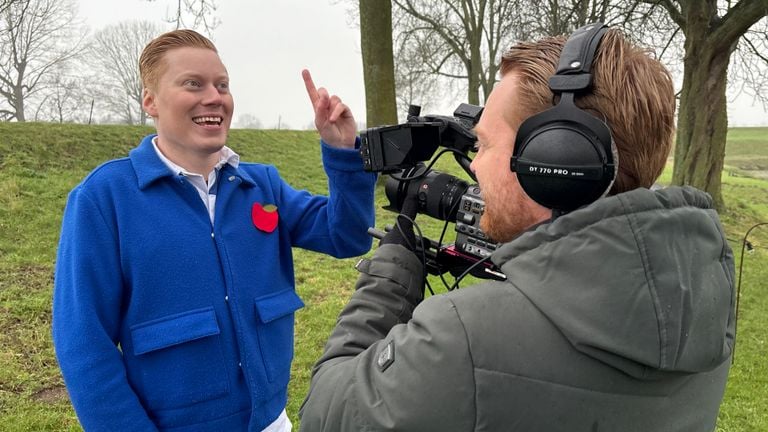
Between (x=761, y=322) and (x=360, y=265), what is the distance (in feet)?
18.5

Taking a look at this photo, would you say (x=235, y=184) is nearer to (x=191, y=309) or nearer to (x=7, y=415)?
(x=191, y=309)

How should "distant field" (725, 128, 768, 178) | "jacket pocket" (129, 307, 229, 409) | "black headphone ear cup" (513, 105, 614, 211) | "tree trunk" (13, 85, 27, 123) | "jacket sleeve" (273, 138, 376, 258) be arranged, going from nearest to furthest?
"black headphone ear cup" (513, 105, 614, 211), "jacket pocket" (129, 307, 229, 409), "jacket sleeve" (273, 138, 376, 258), "distant field" (725, 128, 768, 178), "tree trunk" (13, 85, 27, 123)

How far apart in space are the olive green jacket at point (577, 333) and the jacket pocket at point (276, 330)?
777 millimetres

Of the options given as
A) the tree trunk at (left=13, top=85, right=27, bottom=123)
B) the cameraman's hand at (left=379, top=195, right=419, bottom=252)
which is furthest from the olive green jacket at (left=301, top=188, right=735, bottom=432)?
the tree trunk at (left=13, top=85, right=27, bottom=123)

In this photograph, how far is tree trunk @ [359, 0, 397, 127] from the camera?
831 centimetres

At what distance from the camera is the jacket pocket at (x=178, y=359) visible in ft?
4.89

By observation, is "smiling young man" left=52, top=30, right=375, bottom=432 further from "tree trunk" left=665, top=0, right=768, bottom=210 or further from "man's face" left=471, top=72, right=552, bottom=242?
"tree trunk" left=665, top=0, right=768, bottom=210

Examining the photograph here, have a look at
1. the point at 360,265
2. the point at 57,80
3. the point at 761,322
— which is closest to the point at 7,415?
the point at 360,265

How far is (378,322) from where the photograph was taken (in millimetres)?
1222

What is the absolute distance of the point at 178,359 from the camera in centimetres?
153

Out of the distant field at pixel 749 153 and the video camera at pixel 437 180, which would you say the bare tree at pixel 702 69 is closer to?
the video camera at pixel 437 180

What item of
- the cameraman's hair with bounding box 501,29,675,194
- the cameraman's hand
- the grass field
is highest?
the cameraman's hair with bounding box 501,29,675,194

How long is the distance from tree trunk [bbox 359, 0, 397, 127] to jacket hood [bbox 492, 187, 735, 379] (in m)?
7.50

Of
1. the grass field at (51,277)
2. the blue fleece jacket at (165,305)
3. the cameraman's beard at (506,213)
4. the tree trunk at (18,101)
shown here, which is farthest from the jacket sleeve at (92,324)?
the tree trunk at (18,101)
